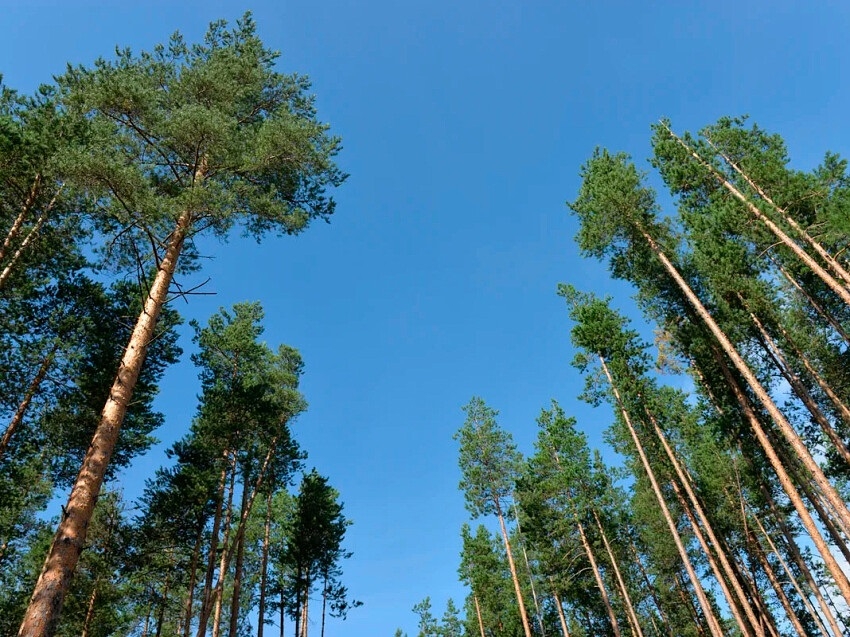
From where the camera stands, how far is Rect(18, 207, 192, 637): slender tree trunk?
516 centimetres

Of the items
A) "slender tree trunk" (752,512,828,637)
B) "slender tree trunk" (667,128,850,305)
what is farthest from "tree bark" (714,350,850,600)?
"slender tree trunk" (752,512,828,637)

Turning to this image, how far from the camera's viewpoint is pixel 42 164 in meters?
10.6

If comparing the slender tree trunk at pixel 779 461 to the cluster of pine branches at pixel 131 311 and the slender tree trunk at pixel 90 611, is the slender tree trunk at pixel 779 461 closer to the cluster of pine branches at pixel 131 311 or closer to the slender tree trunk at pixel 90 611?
→ the cluster of pine branches at pixel 131 311

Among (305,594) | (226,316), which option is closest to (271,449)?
(226,316)

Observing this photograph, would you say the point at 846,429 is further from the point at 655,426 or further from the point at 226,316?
the point at 226,316

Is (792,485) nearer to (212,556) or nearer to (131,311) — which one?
(212,556)

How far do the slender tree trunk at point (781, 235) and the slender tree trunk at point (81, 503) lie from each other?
16.9 m

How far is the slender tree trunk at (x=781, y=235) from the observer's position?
1241 centimetres

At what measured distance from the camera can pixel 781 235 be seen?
46.7ft

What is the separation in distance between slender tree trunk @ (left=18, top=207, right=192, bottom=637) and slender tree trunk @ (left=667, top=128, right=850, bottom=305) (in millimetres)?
16904

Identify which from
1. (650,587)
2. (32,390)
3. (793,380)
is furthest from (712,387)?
(32,390)

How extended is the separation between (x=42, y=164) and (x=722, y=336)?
61.9ft

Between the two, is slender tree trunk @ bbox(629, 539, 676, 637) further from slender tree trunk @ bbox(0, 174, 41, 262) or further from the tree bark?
slender tree trunk @ bbox(0, 174, 41, 262)

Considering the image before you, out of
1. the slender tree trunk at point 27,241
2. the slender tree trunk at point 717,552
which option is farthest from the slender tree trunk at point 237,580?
the slender tree trunk at point 717,552
